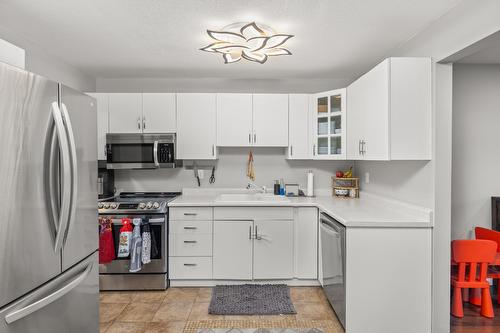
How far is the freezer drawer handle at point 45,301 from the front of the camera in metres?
1.15

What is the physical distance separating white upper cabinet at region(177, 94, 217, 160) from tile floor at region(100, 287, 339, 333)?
149 cm

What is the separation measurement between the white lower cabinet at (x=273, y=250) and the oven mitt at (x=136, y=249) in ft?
3.75

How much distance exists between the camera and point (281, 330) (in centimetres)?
246

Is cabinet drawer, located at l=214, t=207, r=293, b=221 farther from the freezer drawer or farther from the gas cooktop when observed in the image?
the freezer drawer

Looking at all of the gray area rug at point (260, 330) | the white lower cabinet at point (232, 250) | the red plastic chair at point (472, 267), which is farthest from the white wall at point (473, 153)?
the white lower cabinet at point (232, 250)

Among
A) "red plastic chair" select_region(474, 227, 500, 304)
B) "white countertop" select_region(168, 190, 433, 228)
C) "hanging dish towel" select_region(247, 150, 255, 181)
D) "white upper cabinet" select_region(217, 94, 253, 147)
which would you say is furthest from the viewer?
"hanging dish towel" select_region(247, 150, 255, 181)

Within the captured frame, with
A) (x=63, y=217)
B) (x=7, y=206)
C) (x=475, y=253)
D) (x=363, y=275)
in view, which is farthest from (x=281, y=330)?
(x=7, y=206)

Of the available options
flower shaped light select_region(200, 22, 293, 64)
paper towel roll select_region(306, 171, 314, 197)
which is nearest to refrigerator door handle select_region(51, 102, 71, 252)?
flower shaped light select_region(200, 22, 293, 64)

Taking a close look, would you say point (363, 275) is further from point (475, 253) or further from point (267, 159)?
point (267, 159)

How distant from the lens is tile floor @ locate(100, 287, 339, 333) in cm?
255

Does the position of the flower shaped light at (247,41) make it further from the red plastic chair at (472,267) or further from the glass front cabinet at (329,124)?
the red plastic chair at (472,267)

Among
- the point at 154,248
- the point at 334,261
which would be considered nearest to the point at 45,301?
the point at 154,248

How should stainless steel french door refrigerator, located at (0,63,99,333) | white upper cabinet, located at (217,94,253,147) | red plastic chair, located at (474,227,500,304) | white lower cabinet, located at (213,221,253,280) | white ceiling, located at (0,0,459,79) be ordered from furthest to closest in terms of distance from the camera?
white upper cabinet, located at (217,94,253,147), white lower cabinet, located at (213,221,253,280), red plastic chair, located at (474,227,500,304), white ceiling, located at (0,0,459,79), stainless steel french door refrigerator, located at (0,63,99,333)

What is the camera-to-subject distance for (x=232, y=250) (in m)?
3.22
